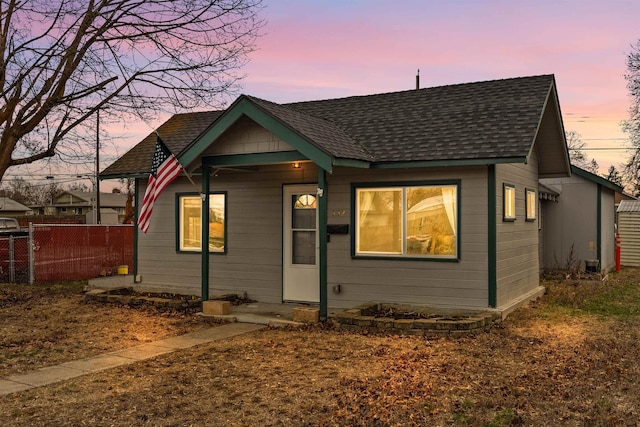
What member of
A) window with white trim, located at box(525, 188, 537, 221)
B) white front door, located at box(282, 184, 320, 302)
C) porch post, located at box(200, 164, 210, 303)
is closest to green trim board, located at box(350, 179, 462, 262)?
white front door, located at box(282, 184, 320, 302)

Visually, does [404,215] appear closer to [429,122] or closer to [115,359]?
[429,122]

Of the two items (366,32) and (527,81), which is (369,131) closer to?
(527,81)

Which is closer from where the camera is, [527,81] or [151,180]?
[151,180]

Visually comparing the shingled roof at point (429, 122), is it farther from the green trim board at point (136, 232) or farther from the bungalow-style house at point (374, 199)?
the green trim board at point (136, 232)

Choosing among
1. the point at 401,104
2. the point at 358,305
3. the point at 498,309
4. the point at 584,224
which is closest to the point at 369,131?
the point at 401,104

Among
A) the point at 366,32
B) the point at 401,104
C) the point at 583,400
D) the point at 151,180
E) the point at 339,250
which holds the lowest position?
the point at 583,400

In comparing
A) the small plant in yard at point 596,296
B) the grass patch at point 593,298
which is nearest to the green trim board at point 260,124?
the grass patch at point 593,298

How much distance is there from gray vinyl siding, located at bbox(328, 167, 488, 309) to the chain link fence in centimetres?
936

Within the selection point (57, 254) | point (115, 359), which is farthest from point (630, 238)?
point (115, 359)

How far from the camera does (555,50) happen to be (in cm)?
1875

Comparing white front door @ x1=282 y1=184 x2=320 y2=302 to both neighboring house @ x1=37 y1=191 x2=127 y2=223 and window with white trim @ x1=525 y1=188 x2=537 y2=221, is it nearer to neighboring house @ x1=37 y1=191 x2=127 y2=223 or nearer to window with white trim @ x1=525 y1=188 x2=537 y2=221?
window with white trim @ x1=525 y1=188 x2=537 y2=221

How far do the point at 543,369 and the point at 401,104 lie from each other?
7.13 metres

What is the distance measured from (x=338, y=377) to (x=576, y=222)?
47.8 feet

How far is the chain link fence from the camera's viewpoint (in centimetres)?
1636
